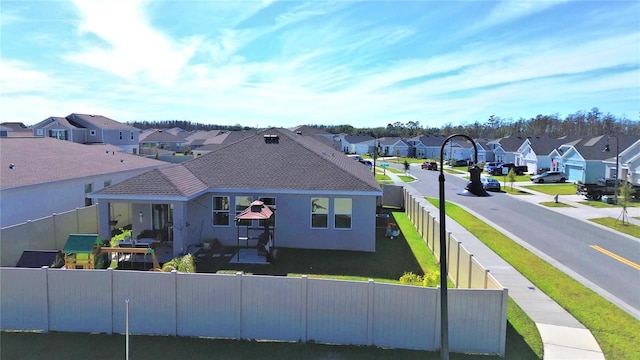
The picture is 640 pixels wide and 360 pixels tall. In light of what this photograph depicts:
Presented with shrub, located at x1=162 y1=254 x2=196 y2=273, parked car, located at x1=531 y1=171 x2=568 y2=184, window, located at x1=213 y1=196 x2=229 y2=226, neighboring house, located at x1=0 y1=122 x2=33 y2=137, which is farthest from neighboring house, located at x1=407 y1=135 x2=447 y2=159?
shrub, located at x1=162 y1=254 x2=196 y2=273

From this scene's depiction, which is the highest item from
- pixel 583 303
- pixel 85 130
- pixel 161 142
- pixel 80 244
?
pixel 85 130

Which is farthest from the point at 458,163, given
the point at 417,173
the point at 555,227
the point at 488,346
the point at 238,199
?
the point at 488,346

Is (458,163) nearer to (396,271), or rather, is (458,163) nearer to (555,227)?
(555,227)

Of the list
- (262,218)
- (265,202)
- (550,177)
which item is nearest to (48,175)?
(265,202)

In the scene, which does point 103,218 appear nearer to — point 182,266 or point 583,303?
point 182,266

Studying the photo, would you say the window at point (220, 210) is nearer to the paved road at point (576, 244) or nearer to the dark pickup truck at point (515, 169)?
the paved road at point (576, 244)

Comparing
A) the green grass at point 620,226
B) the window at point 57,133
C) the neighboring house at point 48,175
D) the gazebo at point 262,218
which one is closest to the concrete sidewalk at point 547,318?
the gazebo at point 262,218

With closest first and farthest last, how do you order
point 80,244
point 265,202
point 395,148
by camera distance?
point 80,244 → point 265,202 → point 395,148
